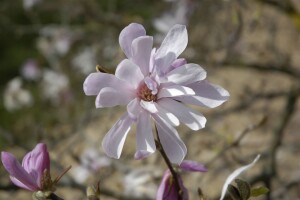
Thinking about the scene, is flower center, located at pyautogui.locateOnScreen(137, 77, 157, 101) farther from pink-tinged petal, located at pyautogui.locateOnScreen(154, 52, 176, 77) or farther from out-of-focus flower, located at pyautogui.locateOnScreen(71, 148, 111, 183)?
out-of-focus flower, located at pyautogui.locateOnScreen(71, 148, 111, 183)

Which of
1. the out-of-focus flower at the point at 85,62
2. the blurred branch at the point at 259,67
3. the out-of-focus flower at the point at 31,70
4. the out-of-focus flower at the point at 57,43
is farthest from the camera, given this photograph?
the out-of-focus flower at the point at 31,70

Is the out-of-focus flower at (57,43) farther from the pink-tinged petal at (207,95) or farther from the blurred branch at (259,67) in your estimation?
the pink-tinged petal at (207,95)

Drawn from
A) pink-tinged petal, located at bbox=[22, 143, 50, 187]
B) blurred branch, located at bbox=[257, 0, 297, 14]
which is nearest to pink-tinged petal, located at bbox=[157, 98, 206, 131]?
pink-tinged petal, located at bbox=[22, 143, 50, 187]

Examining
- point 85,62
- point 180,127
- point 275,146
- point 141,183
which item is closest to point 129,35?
point 141,183

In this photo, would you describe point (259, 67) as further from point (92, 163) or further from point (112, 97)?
point (112, 97)

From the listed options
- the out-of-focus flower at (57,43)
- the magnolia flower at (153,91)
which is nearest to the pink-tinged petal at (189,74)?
the magnolia flower at (153,91)

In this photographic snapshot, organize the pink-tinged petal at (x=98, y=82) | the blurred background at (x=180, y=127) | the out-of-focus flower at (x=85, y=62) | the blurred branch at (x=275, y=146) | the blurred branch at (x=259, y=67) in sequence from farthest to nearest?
the out-of-focus flower at (x=85, y=62)
the blurred branch at (x=259, y=67)
the blurred background at (x=180, y=127)
the blurred branch at (x=275, y=146)
the pink-tinged petal at (x=98, y=82)
